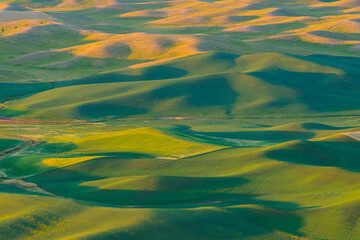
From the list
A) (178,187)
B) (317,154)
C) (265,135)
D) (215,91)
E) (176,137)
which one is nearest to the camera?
(178,187)

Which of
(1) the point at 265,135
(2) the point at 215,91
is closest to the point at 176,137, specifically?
(1) the point at 265,135

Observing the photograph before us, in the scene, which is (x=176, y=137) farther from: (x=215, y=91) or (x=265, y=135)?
(x=215, y=91)

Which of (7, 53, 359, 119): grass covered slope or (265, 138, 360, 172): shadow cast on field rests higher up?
(265, 138, 360, 172): shadow cast on field

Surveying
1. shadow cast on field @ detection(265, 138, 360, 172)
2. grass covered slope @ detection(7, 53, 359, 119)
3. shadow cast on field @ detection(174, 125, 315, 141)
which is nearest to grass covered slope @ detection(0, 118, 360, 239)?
shadow cast on field @ detection(265, 138, 360, 172)

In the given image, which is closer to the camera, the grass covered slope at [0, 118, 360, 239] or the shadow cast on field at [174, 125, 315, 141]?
the grass covered slope at [0, 118, 360, 239]

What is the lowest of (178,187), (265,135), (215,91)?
(215,91)

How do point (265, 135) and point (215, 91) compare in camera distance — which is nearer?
point (265, 135)

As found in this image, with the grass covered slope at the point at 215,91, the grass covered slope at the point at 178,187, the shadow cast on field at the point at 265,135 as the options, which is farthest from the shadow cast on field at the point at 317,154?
the grass covered slope at the point at 215,91

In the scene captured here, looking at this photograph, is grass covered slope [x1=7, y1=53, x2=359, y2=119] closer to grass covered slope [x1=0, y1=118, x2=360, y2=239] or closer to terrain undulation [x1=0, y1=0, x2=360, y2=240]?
terrain undulation [x1=0, y1=0, x2=360, y2=240]
